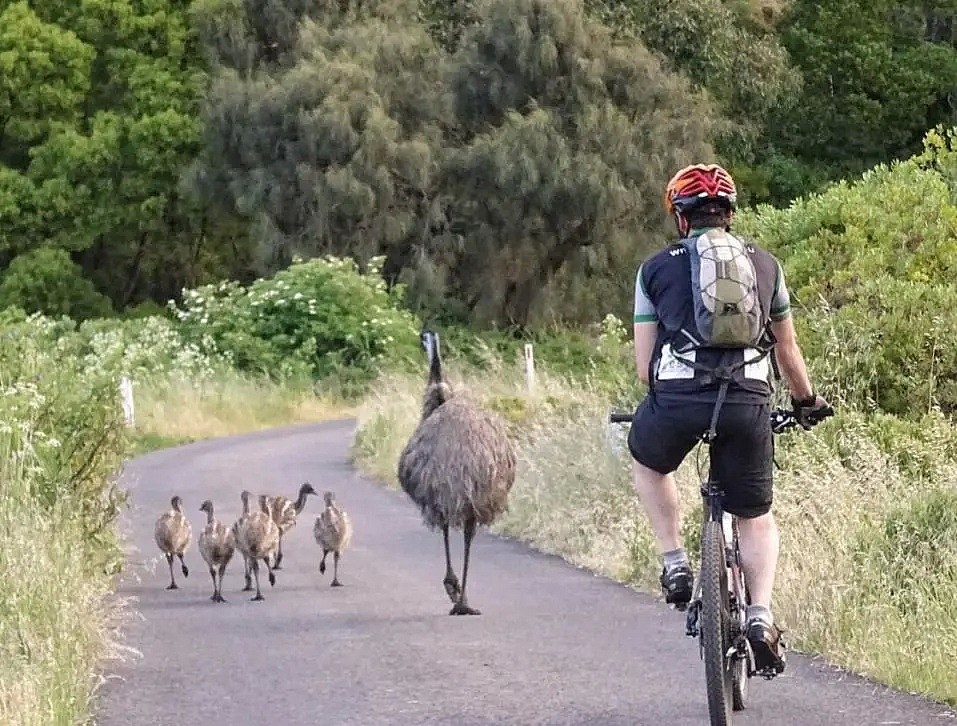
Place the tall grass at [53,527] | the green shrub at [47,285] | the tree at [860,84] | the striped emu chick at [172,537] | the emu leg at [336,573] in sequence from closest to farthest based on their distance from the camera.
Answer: the tall grass at [53,527] < the emu leg at [336,573] < the striped emu chick at [172,537] < the tree at [860,84] < the green shrub at [47,285]

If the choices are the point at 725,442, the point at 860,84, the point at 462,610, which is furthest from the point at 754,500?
the point at 860,84

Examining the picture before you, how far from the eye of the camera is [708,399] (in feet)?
23.0

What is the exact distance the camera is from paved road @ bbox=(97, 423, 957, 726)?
8359 millimetres

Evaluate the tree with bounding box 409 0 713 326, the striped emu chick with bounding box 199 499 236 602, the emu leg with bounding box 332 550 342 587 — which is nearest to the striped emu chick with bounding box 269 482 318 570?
the emu leg with bounding box 332 550 342 587

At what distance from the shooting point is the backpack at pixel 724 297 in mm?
6938

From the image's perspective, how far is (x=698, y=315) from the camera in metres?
6.99

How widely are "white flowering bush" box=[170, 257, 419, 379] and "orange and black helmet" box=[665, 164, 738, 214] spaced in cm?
3142

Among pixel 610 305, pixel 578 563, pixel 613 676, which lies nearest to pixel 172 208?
pixel 610 305

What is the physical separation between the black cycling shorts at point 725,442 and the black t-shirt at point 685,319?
52 millimetres

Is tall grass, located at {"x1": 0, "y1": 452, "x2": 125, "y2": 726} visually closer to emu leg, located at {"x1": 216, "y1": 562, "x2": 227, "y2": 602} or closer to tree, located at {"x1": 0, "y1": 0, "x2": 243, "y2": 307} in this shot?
emu leg, located at {"x1": 216, "y1": 562, "x2": 227, "y2": 602}

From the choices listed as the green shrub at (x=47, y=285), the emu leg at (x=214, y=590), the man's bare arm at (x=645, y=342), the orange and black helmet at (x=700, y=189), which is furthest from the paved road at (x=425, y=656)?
the green shrub at (x=47, y=285)

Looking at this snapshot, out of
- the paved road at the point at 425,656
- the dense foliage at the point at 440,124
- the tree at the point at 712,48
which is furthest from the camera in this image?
the tree at the point at 712,48

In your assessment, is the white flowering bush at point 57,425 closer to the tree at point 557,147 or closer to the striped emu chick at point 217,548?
the striped emu chick at point 217,548

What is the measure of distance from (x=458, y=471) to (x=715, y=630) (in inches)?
210
